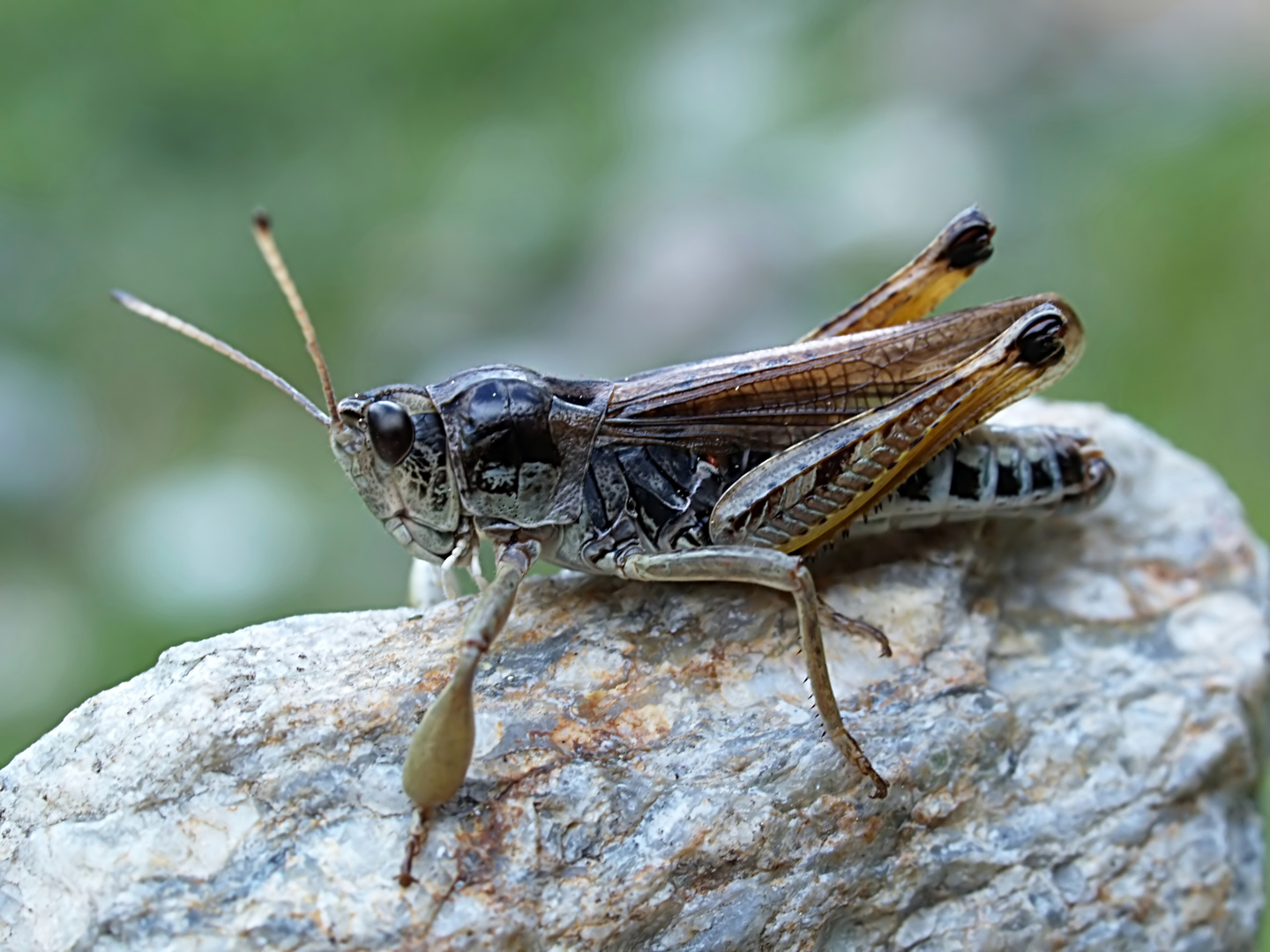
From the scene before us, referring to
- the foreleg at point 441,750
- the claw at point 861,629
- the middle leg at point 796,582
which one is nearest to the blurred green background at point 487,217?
the claw at point 861,629

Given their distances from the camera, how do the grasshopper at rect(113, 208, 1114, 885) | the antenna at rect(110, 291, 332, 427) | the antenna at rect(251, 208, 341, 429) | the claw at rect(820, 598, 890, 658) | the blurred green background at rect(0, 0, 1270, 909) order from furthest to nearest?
the blurred green background at rect(0, 0, 1270, 909) < the claw at rect(820, 598, 890, 658) < the grasshopper at rect(113, 208, 1114, 885) < the antenna at rect(110, 291, 332, 427) < the antenna at rect(251, 208, 341, 429)

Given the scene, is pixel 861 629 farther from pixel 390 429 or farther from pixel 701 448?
pixel 390 429

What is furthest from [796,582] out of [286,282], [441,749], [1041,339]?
[286,282]

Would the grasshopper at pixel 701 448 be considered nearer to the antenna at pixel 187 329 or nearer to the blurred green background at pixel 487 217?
the antenna at pixel 187 329

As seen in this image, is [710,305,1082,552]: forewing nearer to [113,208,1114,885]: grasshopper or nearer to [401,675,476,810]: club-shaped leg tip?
[113,208,1114,885]: grasshopper

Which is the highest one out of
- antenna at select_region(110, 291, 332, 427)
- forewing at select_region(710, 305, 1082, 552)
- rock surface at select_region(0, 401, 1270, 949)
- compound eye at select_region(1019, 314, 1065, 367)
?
antenna at select_region(110, 291, 332, 427)

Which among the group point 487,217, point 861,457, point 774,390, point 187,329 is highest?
point 487,217

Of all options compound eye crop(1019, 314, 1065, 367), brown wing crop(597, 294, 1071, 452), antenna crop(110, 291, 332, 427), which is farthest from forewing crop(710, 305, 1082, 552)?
antenna crop(110, 291, 332, 427)
